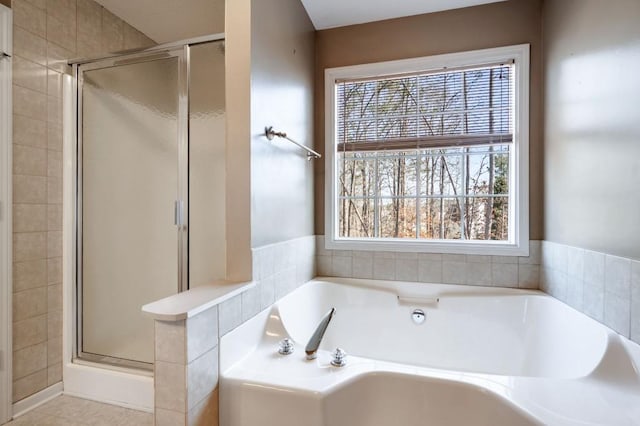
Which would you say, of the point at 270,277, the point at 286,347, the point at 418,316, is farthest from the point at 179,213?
the point at 418,316

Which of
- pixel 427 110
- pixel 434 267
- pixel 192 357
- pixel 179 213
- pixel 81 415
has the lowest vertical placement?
pixel 81 415

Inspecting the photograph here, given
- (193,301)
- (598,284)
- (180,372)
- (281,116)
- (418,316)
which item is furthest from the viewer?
(418,316)

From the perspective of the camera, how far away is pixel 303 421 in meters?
1.04

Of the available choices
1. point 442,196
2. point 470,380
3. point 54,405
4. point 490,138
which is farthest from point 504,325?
point 54,405

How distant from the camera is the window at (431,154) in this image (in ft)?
6.65

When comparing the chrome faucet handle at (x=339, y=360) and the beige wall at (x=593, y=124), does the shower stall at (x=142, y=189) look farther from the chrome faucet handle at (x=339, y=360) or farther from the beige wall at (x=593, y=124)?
the beige wall at (x=593, y=124)

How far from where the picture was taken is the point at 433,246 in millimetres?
2105

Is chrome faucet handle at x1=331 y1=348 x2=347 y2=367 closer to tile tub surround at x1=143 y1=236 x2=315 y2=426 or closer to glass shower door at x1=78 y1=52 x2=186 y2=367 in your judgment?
tile tub surround at x1=143 y1=236 x2=315 y2=426

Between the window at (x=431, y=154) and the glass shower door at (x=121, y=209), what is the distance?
1143mm

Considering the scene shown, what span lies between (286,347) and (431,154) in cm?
159

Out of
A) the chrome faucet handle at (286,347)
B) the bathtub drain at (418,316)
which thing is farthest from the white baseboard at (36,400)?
the bathtub drain at (418,316)

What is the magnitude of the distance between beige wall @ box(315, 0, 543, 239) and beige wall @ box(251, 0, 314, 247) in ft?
0.35

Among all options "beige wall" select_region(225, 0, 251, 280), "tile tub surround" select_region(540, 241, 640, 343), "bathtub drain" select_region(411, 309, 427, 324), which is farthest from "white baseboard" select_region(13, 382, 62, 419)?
"tile tub surround" select_region(540, 241, 640, 343)

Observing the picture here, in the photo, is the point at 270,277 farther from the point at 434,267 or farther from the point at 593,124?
the point at 593,124
